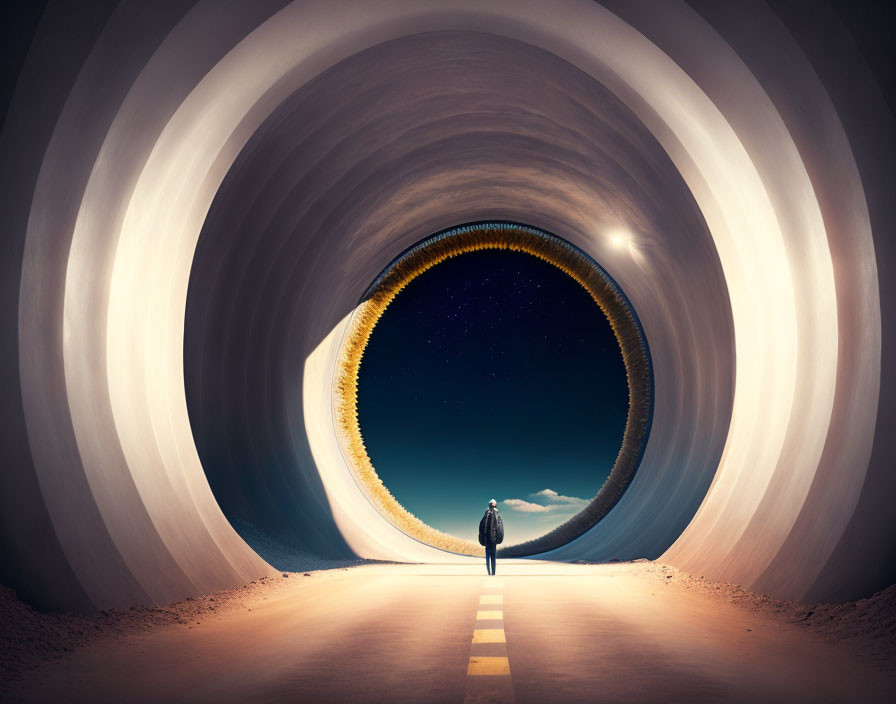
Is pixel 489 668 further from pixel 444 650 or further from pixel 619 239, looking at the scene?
pixel 619 239

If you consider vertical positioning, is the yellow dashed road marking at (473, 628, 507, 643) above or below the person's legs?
below

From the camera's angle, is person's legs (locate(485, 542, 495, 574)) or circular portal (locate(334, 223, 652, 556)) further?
circular portal (locate(334, 223, 652, 556))

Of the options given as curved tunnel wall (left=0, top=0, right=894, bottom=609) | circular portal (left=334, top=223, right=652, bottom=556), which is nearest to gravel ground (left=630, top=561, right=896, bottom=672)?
curved tunnel wall (left=0, top=0, right=894, bottom=609)

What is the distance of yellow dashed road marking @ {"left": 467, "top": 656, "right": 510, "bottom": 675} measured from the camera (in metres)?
4.89

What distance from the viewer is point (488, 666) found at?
199 inches

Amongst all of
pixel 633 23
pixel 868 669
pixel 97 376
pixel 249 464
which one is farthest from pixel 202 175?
pixel 868 669

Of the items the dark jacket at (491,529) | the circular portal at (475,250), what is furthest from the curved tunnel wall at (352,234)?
the circular portal at (475,250)

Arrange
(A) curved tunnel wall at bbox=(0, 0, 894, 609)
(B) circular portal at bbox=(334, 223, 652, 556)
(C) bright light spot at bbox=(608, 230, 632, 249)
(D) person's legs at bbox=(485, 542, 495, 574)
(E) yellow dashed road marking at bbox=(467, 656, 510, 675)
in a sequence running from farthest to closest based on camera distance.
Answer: (B) circular portal at bbox=(334, 223, 652, 556), (C) bright light spot at bbox=(608, 230, 632, 249), (D) person's legs at bbox=(485, 542, 495, 574), (A) curved tunnel wall at bbox=(0, 0, 894, 609), (E) yellow dashed road marking at bbox=(467, 656, 510, 675)

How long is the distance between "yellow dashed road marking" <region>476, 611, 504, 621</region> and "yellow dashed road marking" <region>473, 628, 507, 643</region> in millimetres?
564

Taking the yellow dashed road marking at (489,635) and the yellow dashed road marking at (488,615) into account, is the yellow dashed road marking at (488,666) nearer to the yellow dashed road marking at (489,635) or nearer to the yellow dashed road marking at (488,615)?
the yellow dashed road marking at (489,635)

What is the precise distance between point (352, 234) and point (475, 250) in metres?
4.64

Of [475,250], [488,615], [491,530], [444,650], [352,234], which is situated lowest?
[444,650]

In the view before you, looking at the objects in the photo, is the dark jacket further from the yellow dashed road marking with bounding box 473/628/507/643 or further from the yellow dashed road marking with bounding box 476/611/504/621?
the yellow dashed road marking with bounding box 473/628/507/643

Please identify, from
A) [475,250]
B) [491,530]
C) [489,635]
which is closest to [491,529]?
[491,530]
